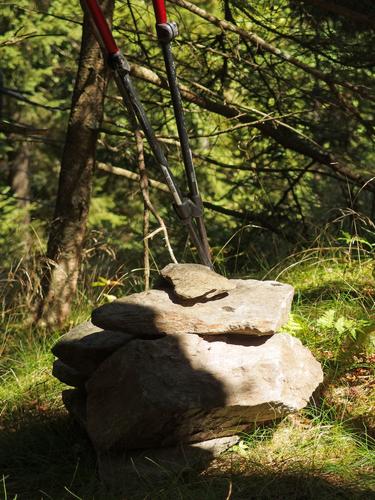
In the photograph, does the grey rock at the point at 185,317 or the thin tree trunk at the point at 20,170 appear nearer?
the grey rock at the point at 185,317

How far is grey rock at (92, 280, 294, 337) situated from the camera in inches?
148

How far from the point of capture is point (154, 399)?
3521mm

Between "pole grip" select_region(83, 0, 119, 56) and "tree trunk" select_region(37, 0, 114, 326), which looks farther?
"tree trunk" select_region(37, 0, 114, 326)

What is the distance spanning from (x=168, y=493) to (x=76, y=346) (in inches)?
37.6

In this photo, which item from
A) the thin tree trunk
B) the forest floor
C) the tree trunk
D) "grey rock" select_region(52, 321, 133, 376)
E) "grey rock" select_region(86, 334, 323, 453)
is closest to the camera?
the forest floor

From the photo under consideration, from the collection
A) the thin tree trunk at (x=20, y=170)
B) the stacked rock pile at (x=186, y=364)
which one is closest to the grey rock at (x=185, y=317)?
the stacked rock pile at (x=186, y=364)

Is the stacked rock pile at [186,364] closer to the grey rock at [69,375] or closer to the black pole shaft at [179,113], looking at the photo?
the grey rock at [69,375]

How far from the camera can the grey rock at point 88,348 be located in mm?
3889

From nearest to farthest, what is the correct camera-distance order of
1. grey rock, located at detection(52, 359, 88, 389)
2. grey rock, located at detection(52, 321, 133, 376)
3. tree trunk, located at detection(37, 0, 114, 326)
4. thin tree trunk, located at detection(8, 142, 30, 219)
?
grey rock, located at detection(52, 321, 133, 376)
grey rock, located at detection(52, 359, 88, 389)
tree trunk, located at detection(37, 0, 114, 326)
thin tree trunk, located at detection(8, 142, 30, 219)

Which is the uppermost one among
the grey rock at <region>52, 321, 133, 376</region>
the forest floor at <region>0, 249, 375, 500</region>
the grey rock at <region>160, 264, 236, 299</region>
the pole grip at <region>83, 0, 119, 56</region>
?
the pole grip at <region>83, 0, 119, 56</region>

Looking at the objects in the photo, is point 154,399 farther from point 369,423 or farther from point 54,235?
point 54,235

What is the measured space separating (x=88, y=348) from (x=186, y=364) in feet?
1.84

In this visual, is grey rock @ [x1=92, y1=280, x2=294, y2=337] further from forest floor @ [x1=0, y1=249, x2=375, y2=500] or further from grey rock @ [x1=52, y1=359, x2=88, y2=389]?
forest floor @ [x1=0, y1=249, x2=375, y2=500]

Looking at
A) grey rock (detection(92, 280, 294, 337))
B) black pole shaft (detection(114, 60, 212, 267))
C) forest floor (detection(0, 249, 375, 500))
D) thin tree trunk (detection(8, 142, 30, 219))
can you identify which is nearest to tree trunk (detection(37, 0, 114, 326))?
forest floor (detection(0, 249, 375, 500))
